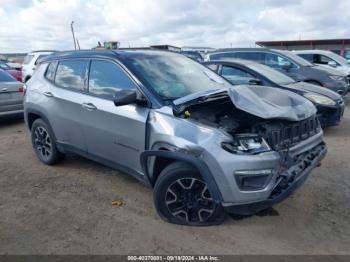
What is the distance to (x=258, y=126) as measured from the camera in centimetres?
350

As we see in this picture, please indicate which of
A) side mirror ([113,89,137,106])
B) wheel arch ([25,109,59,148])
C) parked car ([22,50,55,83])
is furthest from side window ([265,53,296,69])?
parked car ([22,50,55,83])

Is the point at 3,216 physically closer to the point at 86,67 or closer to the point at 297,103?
the point at 86,67

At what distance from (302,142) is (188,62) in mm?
1962

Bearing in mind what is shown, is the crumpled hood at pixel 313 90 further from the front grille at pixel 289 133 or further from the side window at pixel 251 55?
the front grille at pixel 289 133

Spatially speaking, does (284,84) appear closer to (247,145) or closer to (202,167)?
(247,145)

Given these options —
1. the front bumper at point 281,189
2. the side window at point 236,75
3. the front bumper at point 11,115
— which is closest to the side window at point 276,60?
the side window at point 236,75

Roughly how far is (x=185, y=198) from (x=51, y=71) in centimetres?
309

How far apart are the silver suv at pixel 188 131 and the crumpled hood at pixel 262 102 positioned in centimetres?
1

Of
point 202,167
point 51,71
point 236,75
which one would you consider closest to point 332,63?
point 236,75

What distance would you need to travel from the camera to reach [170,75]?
440 cm

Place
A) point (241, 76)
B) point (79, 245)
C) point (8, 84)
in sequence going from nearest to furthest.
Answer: point (79, 245)
point (241, 76)
point (8, 84)

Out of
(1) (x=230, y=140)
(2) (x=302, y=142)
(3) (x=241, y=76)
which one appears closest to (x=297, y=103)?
(2) (x=302, y=142)

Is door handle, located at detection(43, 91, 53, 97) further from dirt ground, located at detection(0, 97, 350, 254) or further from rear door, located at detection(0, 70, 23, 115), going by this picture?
rear door, located at detection(0, 70, 23, 115)

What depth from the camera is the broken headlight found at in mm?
3322
